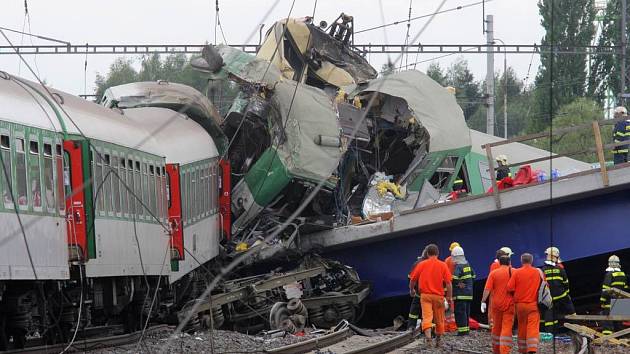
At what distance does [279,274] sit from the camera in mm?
24766

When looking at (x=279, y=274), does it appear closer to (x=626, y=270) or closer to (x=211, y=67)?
(x=211, y=67)

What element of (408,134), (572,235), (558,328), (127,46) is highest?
(127,46)

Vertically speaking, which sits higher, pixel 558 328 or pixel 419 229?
pixel 419 229

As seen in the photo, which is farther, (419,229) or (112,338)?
(419,229)

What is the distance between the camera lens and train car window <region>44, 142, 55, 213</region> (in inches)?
597

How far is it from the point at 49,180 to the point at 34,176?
0.54 m

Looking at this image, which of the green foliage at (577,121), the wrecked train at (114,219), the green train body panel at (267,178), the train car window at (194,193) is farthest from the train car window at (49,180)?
the green foliage at (577,121)

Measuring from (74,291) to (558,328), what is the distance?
30.6ft

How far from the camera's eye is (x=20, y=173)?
1430 cm

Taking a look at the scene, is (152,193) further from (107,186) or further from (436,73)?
(436,73)

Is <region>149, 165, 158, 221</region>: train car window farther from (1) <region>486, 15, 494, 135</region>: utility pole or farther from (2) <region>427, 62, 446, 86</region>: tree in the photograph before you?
(2) <region>427, 62, 446, 86</region>: tree

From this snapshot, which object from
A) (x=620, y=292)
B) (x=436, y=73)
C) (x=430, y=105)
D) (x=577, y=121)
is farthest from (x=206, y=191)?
(x=436, y=73)

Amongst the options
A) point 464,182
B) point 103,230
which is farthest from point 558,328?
point 464,182

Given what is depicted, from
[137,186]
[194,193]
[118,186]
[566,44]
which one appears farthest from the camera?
[566,44]
